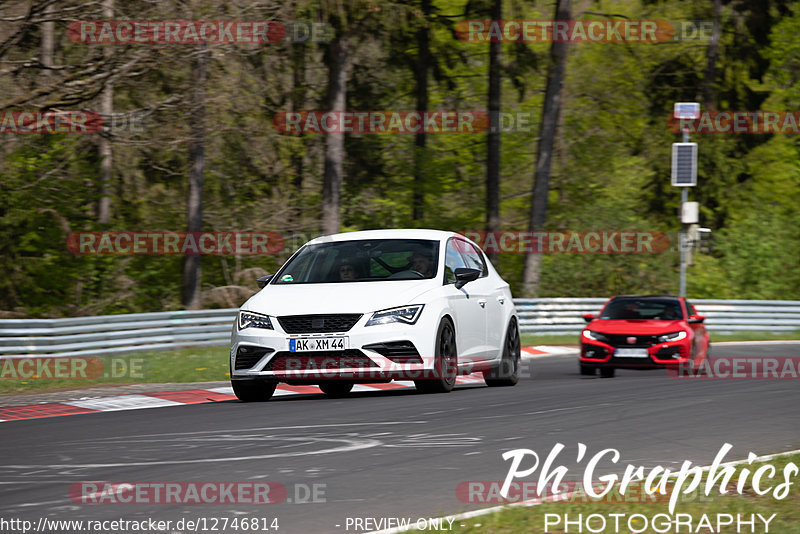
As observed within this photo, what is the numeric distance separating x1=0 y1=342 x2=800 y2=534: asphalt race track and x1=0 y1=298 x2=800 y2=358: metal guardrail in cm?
616

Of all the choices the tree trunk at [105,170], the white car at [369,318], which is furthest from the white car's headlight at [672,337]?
the tree trunk at [105,170]

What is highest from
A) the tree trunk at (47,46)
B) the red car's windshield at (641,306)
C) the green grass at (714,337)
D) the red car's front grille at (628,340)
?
the tree trunk at (47,46)

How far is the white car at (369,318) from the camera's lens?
38.6ft

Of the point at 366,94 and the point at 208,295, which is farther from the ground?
the point at 366,94

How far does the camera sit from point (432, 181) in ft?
133

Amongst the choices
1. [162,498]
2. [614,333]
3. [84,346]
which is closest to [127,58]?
[84,346]

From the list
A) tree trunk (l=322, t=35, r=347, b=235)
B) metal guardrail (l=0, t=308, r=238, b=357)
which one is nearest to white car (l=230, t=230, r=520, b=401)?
metal guardrail (l=0, t=308, r=238, b=357)

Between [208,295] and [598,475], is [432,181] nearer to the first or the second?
[208,295]

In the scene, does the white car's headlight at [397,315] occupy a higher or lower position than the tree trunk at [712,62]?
lower

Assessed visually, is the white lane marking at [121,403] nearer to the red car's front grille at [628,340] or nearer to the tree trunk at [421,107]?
the red car's front grille at [628,340]

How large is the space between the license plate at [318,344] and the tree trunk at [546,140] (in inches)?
918

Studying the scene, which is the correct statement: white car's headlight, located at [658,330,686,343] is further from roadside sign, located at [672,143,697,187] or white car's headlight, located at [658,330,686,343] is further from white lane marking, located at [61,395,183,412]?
roadside sign, located at [672,143,697,187]

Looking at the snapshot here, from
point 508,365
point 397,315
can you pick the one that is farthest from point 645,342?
point 397,315

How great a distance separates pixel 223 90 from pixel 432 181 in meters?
13.7
